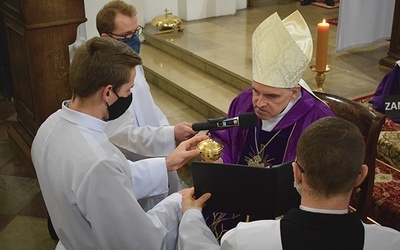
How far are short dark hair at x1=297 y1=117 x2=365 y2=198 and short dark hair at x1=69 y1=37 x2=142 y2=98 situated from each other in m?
0.86

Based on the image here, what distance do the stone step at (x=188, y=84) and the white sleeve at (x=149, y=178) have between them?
2.12 meters

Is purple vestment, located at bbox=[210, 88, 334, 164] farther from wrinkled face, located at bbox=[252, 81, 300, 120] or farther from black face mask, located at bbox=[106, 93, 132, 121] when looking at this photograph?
black face mask, located at bbox=[106, 93, 132, 121]

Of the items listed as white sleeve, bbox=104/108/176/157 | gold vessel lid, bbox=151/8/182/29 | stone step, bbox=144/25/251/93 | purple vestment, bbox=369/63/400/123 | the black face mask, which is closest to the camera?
the black face mask

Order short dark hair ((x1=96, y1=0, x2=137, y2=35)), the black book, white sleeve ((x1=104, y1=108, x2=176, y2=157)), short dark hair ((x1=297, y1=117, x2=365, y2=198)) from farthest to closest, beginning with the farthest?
short dark hair ((x1=96, y1=0, x2=137, y2=35)) → white sleeve ((x1=104, y1=108, x2=176, y2=157)) → the black book → short dark hair ((x1=297, y1=117, x2=365, y2=198))

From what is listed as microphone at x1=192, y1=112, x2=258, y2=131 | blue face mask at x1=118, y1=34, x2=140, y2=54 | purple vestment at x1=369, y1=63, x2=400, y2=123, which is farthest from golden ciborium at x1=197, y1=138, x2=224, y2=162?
purple vestment at x1=369, y1=63, x2=400, y2=123

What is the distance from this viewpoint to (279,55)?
8.79ft

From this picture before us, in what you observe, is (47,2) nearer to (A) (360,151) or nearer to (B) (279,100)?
(B) (279,100)

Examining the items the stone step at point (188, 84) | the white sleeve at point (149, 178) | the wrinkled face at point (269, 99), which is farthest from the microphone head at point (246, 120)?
the stone step at point (188, 84)

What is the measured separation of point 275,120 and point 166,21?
13.3 feet

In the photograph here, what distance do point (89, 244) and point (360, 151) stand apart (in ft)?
3.76

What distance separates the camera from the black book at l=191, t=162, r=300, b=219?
6.72 feet

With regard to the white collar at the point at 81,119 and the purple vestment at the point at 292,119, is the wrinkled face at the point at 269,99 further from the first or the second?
the white collar at the point at 81,119

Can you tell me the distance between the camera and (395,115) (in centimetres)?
231

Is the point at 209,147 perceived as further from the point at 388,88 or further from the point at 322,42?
the point at 388,88
